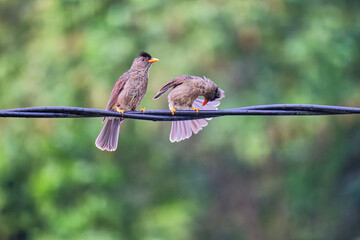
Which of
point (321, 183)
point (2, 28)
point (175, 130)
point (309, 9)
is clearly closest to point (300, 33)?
point (309, 9)

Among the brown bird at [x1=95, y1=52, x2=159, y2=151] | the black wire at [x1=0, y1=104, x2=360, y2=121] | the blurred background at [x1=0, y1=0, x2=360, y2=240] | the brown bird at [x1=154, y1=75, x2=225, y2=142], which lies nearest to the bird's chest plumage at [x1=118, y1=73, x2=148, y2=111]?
the brown bird at [x1=95, y1=52, x2=159, y2=151]

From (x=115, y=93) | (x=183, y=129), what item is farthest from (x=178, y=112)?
(x=115, y=93)

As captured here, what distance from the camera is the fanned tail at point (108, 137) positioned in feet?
17.4

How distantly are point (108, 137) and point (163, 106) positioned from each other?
418 centimetres

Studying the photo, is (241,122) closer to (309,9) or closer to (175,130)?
(309,9)

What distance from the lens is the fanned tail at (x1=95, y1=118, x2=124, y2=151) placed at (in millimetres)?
5309

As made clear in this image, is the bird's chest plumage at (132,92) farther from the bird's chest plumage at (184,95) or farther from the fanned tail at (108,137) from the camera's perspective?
the bird's chest plumage at (184,95)

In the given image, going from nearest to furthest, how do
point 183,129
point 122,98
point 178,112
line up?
point 178,112 → point 183,129 → point 122,98

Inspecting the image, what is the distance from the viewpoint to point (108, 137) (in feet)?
17.6

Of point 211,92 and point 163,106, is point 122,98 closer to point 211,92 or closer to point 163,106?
point 211,92

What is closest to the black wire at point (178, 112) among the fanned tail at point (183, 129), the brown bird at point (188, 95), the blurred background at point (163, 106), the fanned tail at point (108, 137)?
the brown bird at point (188, 95)

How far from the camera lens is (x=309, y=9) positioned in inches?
409

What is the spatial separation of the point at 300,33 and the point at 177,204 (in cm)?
337

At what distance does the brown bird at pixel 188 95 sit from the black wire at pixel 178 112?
116cm
